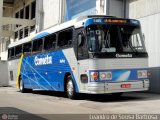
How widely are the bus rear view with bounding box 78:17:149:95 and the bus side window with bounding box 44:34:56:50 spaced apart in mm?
3338

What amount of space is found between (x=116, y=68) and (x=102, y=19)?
196 centimetres

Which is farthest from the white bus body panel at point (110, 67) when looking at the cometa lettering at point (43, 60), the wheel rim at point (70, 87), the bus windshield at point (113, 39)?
the cometa lettering at point (43, 60)

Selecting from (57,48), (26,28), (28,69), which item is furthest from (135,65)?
(26,28)

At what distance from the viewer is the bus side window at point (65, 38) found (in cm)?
1616

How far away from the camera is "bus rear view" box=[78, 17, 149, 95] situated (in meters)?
14.2

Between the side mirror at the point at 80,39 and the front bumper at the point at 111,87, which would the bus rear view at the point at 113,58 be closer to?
the front bumper at the point at 111,87

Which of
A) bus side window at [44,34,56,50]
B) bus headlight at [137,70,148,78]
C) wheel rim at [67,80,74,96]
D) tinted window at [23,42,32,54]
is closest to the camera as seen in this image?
bus headlight at [137,70,148,78]

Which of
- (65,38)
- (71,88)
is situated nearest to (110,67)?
(71,88)

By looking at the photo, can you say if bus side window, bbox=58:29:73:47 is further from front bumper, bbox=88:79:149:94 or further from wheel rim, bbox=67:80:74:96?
front bumper, bbox=88:79:149:94

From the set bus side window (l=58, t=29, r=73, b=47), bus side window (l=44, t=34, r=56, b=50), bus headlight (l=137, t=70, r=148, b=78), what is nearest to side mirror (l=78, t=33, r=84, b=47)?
bus side window (l=58, t=29, r=73, b=47)

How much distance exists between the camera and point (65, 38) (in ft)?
54.9

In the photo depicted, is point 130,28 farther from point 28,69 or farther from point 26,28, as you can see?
point 26,28

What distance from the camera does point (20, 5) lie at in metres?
45.0

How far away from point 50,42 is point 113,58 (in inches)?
202
